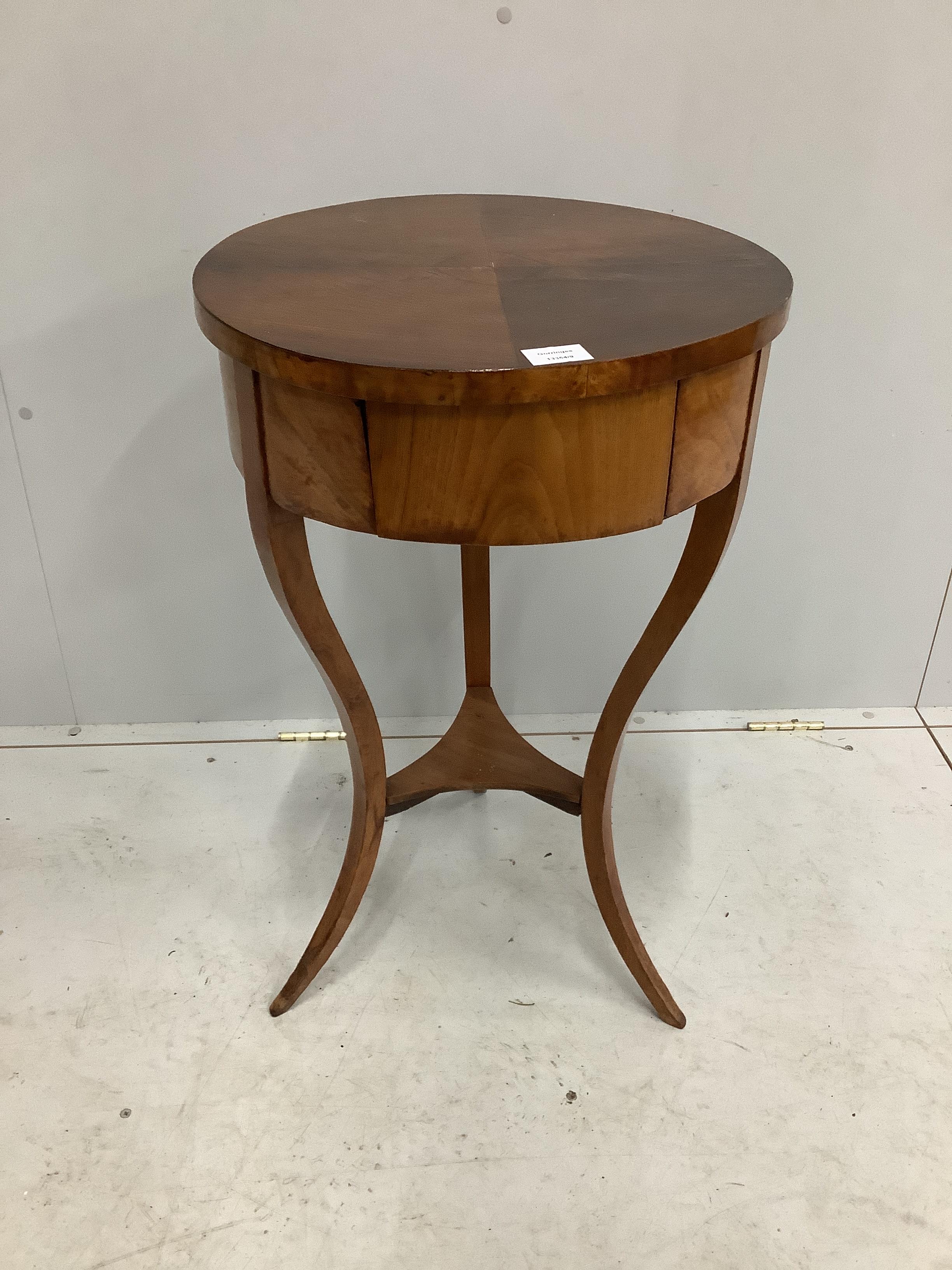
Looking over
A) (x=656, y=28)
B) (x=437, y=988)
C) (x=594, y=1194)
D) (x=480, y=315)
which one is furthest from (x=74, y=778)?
(x=656, y=28)

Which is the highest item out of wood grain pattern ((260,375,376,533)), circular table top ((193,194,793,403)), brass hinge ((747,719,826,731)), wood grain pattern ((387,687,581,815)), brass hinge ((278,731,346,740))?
circular table top ((193,194,793,403))

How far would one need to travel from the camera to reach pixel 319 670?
1.41m

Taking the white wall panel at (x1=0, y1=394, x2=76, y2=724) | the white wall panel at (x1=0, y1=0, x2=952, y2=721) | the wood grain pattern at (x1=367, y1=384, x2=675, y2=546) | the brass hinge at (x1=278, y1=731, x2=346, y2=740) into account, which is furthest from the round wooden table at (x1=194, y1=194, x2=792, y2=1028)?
the white wall panel at (x1=0, y1=394, x2=76, y2=724)

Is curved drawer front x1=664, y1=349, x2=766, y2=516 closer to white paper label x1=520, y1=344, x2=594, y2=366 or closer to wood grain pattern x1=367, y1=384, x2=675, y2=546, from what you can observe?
wood grain pattern x1=367, y1=384, x2=675, y2=546

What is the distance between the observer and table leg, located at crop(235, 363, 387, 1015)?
118 centimetres

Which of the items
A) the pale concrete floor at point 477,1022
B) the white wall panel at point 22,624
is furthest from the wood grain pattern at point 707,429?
the white wall panel at point 22,624

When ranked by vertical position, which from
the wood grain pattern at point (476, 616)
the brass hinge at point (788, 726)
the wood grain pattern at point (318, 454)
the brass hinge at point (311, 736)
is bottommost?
the brass hinge at point (311, 736)

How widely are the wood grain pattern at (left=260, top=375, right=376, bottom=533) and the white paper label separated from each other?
0.18m

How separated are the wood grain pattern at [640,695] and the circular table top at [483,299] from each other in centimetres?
14

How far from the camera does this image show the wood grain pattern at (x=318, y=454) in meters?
1.05

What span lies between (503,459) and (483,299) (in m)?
0.23

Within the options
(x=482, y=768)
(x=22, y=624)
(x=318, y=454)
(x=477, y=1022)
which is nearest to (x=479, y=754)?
(x=482, y=768)

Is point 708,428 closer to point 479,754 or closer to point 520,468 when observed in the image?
point 520,468

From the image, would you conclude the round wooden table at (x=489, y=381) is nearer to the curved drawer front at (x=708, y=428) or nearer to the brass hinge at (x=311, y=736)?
the curved drawer front at (x=708, y=428)
